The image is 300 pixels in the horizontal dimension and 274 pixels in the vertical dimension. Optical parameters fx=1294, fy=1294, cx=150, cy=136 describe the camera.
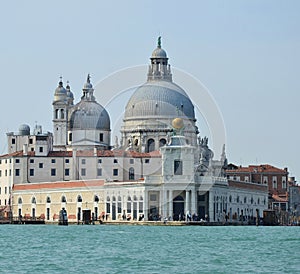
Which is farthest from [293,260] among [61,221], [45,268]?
[61,221]

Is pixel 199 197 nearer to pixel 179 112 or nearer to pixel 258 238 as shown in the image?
pixel 179 112

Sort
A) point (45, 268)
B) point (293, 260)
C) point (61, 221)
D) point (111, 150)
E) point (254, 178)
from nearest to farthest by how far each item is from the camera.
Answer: point (45, 268)
point (293, 260)
point (61, 221)
point (111, 150)
point (254, 178)

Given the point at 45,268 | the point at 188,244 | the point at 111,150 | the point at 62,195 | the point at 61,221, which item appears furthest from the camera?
the point at 111,150

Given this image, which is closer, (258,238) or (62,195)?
(258,238)

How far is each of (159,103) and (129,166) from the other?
8603 millimetres

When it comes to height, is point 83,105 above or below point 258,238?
above

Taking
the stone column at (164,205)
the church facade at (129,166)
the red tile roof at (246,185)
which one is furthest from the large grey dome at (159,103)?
the stone column at (164,205)

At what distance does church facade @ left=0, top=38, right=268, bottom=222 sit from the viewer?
352 ft

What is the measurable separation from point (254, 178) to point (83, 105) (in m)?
23.8

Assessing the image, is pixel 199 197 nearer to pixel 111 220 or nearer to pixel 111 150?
pixel 111 220

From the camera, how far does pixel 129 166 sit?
394 feet

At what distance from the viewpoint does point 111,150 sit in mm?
123750

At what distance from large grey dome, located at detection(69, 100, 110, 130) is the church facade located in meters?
0.10

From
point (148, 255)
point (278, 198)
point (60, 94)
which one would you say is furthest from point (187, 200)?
point (148, 255)
